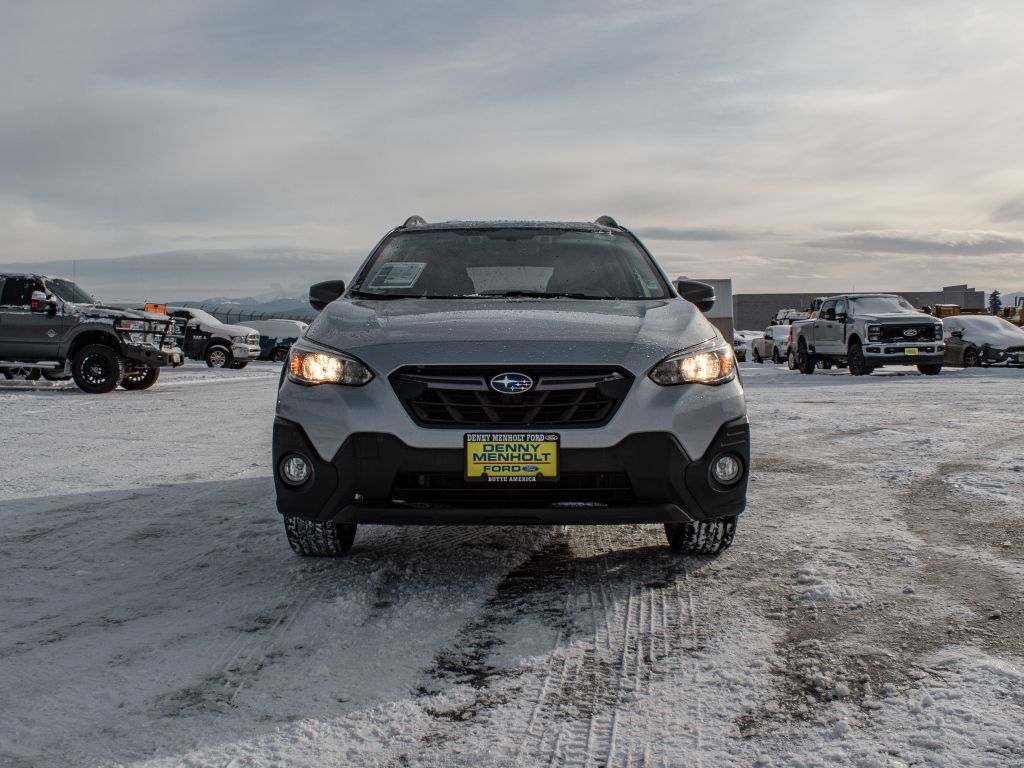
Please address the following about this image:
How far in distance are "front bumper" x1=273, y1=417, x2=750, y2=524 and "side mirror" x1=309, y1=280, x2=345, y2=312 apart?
1614 millimetres

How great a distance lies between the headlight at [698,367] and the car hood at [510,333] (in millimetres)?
37

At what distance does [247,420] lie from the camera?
11.1m

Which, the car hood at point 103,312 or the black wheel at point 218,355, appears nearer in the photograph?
the car hood at point 103,312

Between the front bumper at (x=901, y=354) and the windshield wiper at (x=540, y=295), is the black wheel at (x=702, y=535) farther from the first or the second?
the front bumper at (x=901, y=354)

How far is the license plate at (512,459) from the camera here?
377 cm

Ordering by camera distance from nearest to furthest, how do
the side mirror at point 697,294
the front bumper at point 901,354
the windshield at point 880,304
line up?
the side mirror at point 697,294
the front bumper at point 901,354
the windshield at point 880,304

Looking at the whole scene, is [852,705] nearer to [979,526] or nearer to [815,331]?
[979,526]

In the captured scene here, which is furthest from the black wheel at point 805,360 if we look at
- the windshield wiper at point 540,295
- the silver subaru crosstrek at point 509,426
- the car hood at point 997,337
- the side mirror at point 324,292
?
the silver subaru crosstrek at point 509,426

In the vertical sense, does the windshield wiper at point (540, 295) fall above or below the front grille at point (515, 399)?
above

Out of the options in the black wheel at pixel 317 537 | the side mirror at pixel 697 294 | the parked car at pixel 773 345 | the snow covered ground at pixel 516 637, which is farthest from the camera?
the parked car at pixel 773 345

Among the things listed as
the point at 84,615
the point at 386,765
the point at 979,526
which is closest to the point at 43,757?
the point at 386,765

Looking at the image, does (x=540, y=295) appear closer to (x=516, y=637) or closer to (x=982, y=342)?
(x=516, y=637)

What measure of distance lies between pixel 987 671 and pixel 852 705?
54 cm

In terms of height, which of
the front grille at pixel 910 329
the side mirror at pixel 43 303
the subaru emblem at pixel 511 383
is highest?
the side mirror at pixel 43 303
